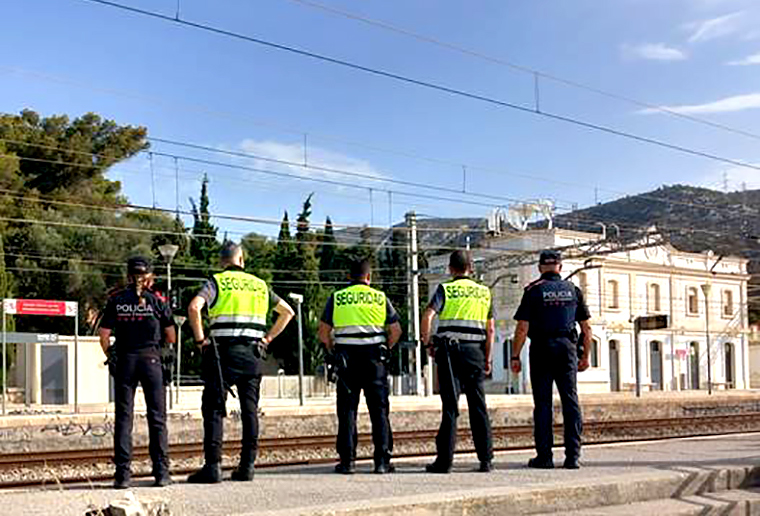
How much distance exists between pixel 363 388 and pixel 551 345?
172cm

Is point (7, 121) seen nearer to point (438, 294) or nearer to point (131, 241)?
point (131, 241)

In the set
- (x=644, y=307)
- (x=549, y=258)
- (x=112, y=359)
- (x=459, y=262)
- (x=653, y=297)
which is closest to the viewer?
(x=112, y=359)

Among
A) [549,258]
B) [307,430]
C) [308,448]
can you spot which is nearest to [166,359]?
[549,258]

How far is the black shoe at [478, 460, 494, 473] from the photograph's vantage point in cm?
837

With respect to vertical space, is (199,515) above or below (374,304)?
below

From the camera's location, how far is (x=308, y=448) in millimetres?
14570

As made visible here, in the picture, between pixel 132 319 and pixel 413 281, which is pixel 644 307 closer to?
pixel 413 281

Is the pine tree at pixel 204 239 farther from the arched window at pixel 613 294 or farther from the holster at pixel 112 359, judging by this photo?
the holster at pixel 112 359

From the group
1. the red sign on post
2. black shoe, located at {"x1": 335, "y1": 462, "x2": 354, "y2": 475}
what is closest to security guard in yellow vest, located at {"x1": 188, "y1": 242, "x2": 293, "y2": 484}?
black shoe, located at {"x1": 335, "y1": 462, "x2": 354, "y2": 475}

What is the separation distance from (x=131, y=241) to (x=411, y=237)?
76.1 feet

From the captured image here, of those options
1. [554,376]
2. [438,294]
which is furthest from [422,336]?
[554,376]

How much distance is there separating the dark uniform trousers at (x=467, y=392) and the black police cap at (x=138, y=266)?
2.61m

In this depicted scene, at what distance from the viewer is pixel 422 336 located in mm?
8430

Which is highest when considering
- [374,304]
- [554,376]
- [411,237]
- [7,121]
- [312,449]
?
[7,121]
